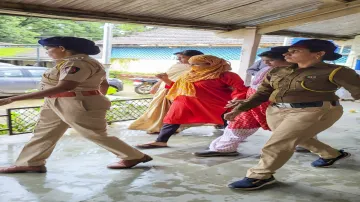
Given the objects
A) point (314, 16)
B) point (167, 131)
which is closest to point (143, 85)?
point (167, 131)

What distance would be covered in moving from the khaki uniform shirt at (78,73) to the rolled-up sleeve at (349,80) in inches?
82.1

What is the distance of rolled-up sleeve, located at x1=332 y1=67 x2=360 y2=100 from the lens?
3.14 m

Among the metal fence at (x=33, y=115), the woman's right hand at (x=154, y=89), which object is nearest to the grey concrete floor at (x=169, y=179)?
the metal fence at (x=33, y=115)

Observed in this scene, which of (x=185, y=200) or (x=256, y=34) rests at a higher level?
(x=256, y=34)

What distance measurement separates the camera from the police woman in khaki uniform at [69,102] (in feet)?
11.2

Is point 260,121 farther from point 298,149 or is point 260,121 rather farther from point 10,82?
point 10,82

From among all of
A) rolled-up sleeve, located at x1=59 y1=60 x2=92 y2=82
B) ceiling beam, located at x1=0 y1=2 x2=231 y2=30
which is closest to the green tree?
ceiling beam, located at x1=0 y1=2 x2=231 y2=30

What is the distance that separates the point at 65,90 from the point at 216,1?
7.10 ft

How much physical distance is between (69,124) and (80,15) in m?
1.37

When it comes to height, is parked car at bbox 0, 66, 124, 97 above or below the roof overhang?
below

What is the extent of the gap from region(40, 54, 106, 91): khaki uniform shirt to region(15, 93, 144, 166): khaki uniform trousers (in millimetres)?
129

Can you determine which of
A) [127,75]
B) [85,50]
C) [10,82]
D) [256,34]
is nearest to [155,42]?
[127,75]

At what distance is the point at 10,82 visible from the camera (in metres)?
12.7

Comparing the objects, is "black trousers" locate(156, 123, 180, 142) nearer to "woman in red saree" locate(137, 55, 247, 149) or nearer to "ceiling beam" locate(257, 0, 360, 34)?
"woman in red saree" locate(137, 55, 247, 149)
